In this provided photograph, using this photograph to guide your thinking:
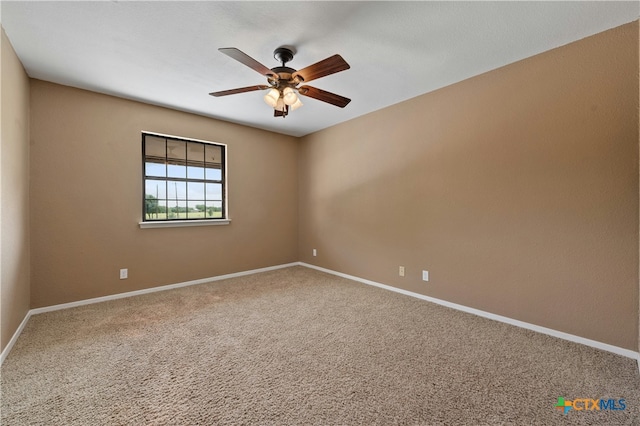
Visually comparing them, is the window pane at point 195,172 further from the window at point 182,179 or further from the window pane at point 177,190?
the window pane at point 177,190

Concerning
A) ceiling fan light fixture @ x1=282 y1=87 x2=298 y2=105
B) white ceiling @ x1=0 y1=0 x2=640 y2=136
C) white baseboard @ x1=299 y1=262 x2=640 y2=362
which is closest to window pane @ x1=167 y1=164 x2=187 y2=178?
white ceiling @ x1=0 y1=0 x2=640 y2=136

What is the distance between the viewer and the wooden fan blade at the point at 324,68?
6.12 ft

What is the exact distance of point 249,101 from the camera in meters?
3.46

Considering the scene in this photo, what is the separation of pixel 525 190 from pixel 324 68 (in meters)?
2.16

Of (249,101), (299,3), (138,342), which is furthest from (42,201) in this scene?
(299,3)

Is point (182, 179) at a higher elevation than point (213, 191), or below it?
higher

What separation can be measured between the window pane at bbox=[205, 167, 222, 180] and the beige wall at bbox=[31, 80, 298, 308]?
171mm

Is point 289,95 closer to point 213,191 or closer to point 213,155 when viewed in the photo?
point 213,155

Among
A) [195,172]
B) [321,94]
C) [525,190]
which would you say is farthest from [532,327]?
[195,172]

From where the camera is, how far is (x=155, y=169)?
376cm

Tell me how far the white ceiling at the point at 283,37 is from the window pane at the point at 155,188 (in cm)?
119

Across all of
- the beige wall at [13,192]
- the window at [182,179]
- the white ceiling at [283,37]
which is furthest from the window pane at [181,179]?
Result: the beige wall at [13,192]

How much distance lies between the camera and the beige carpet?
151 cm

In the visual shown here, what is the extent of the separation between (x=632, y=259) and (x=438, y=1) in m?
2.39
